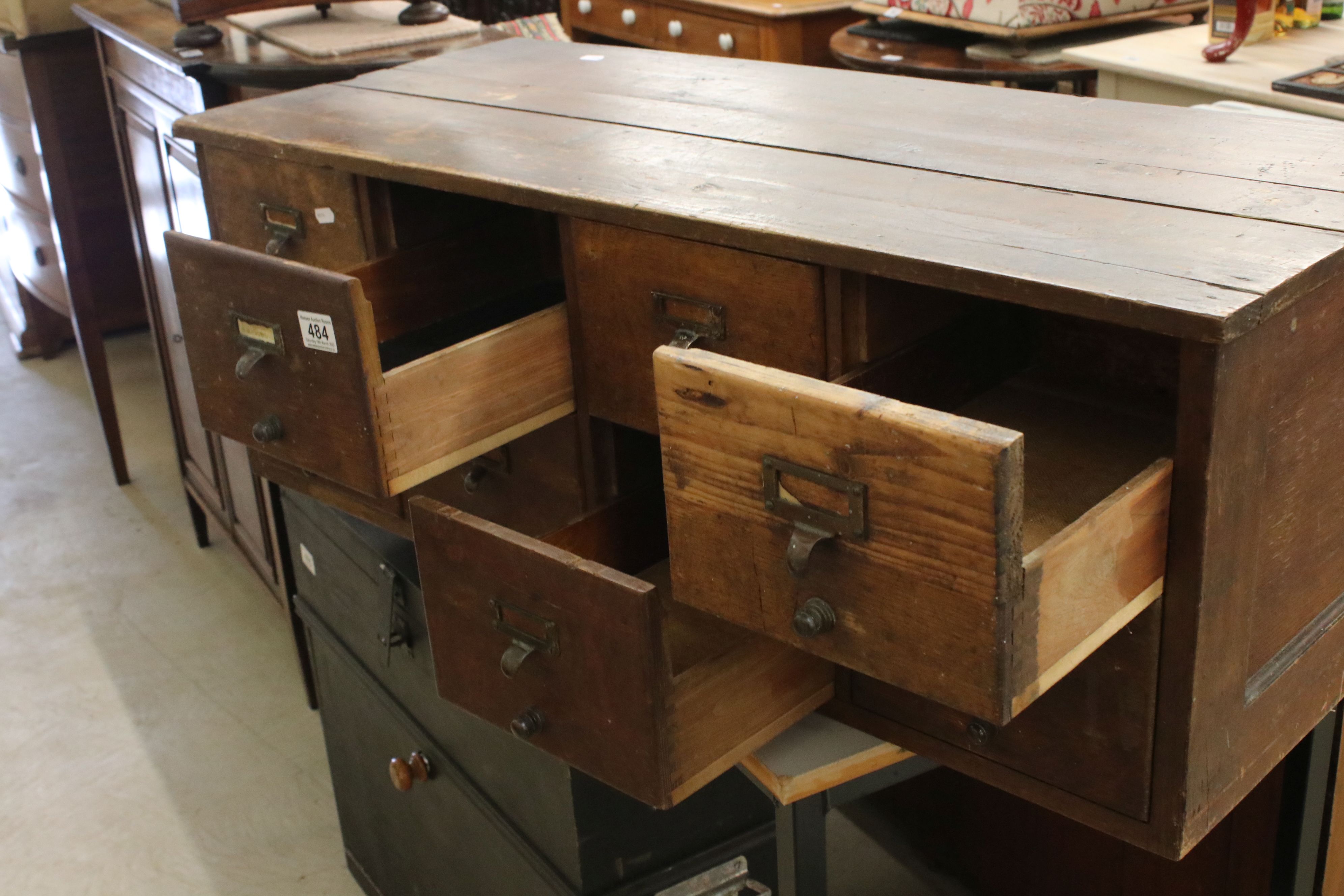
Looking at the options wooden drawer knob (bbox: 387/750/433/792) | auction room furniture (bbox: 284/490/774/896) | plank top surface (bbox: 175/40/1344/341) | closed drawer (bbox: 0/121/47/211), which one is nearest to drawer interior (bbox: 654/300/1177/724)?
plank top surface (bbox: 175/40/1344/341)

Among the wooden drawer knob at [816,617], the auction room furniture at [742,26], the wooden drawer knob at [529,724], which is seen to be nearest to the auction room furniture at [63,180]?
the auction room furniture at [742,26]

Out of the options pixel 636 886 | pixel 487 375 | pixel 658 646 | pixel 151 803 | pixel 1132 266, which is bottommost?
pixel 151 803

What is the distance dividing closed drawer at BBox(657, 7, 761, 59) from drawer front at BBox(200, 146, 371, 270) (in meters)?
2.30

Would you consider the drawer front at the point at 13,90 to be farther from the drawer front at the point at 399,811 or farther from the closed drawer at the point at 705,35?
the drawer front at the point at 399,811

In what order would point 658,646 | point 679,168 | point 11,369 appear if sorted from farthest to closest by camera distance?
point 11,369 → point 679,168 → point 658,646

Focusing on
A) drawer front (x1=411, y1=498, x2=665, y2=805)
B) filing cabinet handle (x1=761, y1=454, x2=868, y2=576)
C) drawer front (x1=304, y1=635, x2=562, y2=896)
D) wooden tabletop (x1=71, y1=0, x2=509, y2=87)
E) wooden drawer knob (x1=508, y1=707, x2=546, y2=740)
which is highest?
wooden tabletop (x1=71, y1=0, x2=509, y2=87)

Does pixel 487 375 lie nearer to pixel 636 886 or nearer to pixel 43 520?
pixel 636 886

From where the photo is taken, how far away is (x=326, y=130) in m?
1.62

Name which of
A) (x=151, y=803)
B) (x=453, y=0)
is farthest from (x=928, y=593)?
(x=453, y=0)

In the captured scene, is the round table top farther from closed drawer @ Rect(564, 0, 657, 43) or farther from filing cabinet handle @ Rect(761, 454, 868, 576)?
filing cabinet handle @ Rect(761, 454, 868, 576)

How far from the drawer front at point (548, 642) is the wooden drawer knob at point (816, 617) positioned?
0.46 ft

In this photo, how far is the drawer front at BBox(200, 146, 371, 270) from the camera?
163cm

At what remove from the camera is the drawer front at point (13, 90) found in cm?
332

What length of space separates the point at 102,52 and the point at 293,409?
1.86 m
